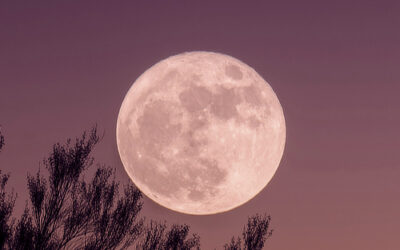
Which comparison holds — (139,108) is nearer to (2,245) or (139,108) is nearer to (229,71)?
(229,71)

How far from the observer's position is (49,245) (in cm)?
1030

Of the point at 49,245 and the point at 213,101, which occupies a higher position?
the point at 213,101

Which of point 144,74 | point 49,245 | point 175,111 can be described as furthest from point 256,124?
point 49,245

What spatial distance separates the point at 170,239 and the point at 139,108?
15.8ft

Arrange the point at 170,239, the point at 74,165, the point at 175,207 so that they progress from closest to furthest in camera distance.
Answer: the point at 175,207 < the point at 74,165 < the point at 170,239

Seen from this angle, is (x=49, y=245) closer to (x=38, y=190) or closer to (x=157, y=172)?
(x=38, y=190)

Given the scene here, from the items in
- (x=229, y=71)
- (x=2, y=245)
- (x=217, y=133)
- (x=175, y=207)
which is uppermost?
(x=229, y=71)

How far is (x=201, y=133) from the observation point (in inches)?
328

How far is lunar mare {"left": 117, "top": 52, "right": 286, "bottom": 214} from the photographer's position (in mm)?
8391

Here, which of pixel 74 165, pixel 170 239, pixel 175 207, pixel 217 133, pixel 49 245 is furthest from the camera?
pixel 170 239

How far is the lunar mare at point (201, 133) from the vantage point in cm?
839

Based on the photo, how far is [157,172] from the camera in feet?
29.4

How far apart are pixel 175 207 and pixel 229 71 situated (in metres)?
3.77

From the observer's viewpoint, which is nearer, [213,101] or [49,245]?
[213,101]
